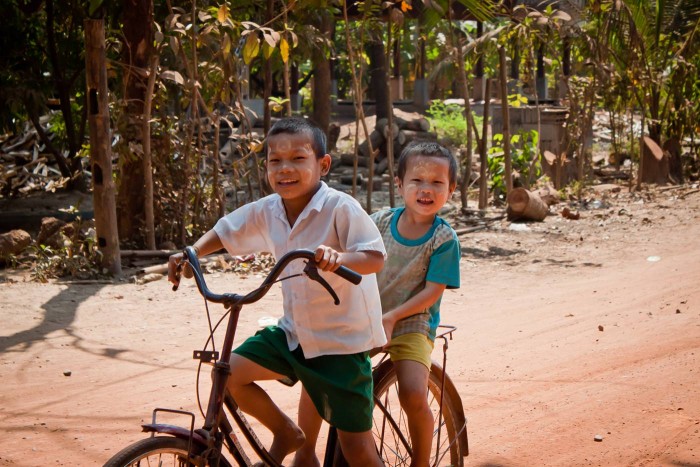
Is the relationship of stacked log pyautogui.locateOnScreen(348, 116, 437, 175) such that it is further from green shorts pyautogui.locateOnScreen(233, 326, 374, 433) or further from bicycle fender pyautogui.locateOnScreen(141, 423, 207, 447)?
bicycle fender pyautogui.locateOnScreen(141, 423, 207, 447)

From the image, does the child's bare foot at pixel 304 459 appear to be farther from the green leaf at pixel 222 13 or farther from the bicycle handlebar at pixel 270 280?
the green leaf at pixel 222 13

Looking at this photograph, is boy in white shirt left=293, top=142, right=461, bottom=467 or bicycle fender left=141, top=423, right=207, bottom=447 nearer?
bicycle fender left=141, top=423, right=207, bottom=447

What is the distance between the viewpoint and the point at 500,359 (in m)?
5.48

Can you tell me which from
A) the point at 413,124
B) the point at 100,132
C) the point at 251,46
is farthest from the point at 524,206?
the point at 413,124

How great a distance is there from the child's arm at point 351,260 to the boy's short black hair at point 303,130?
0.38 metres

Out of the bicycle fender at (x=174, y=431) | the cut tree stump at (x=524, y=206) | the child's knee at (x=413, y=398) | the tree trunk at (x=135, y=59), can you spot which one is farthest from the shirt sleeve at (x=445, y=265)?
the cut tree stump at (x=524, y=206)

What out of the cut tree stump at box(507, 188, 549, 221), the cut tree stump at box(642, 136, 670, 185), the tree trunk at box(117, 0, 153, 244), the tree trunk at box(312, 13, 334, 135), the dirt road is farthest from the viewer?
the tree trunk at box(312, 13, 334, 135)

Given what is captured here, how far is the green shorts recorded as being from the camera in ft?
8.64

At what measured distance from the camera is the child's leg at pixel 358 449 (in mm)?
2666

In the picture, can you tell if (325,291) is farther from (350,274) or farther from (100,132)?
(100,132)

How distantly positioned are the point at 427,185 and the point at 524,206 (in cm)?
797

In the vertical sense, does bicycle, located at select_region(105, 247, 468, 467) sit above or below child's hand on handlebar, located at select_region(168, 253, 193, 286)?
below

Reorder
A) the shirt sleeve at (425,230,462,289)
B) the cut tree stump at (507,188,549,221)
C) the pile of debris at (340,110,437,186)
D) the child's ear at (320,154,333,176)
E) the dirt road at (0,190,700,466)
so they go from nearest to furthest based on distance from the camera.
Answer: the child's ear at (320,154,333,176), the shirt sleeve at (425,230,462,289), the dirt road at (0,190,700,466), the cut tree stump at (507,188,549,221), the pile of debris at (340,110,437,186)

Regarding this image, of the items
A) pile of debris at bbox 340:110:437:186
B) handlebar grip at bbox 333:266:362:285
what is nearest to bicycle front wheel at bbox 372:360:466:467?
handlebar grip at bbox 333:266:362:285
